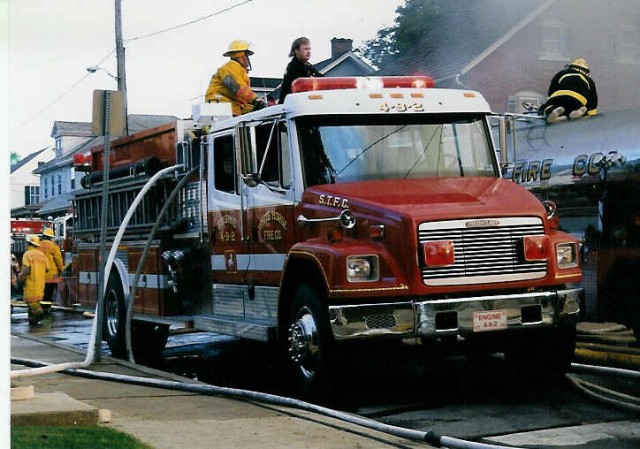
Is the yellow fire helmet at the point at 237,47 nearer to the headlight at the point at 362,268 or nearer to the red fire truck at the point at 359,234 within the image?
the red fire truck at the point at 359,234

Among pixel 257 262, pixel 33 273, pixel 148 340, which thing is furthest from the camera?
pixel 33 273

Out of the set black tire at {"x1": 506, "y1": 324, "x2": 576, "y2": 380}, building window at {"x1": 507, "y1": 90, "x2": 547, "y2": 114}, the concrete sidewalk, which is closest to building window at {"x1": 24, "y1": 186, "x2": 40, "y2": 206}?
the concrete sidewalk

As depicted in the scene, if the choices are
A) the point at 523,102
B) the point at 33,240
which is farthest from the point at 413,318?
the point at 33,240

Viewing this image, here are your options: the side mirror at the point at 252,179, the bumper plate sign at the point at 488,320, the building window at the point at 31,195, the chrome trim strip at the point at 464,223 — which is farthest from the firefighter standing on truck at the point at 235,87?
the bumper plate sign at the point at 488,320

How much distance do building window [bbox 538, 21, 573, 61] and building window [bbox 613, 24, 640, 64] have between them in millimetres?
389

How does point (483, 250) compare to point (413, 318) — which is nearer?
point (413, 318)

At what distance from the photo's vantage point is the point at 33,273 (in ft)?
47.2

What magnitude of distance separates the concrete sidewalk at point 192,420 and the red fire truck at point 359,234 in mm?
658

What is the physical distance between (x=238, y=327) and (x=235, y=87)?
1.84 metres

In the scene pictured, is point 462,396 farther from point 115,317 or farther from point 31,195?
point 115,317

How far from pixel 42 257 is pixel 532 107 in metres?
7.58

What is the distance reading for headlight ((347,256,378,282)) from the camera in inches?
265

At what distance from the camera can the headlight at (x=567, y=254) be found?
23.3 feet

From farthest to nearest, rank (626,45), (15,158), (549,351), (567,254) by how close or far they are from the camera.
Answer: (626,45)
(549,351)
(567,254)
(15,158)
